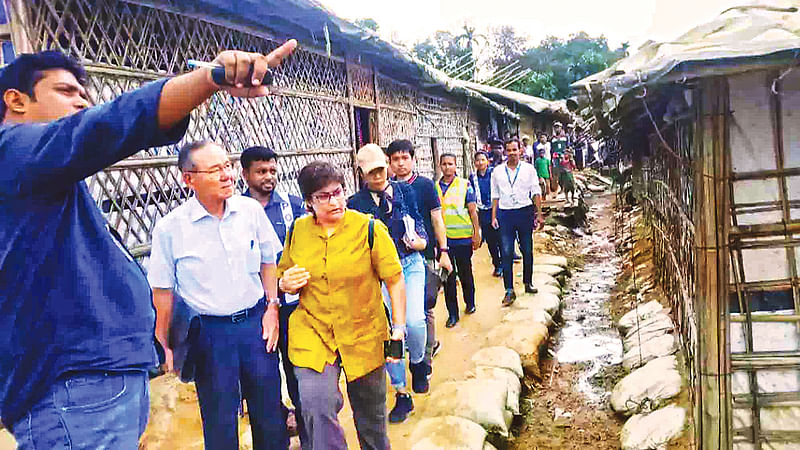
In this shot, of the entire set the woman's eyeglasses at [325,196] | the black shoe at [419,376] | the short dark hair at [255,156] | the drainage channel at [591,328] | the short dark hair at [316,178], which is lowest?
the drainage channel at [591,328]

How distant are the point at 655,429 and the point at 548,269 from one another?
5.01 metres

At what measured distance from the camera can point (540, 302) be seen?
23.0ft

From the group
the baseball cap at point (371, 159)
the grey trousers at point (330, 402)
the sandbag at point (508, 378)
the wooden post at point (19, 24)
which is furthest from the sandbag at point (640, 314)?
the wooden post at point (19, 24)

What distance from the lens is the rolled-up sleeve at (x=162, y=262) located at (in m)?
2.76

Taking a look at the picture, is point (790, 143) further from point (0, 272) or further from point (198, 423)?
point (198, 423)

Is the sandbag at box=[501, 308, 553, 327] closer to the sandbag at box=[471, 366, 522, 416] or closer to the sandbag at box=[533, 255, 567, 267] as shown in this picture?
the sandbag at box=[471, 366, 522, 416]

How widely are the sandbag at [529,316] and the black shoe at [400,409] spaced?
242 centimetres

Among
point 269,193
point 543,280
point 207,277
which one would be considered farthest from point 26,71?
point 543,280

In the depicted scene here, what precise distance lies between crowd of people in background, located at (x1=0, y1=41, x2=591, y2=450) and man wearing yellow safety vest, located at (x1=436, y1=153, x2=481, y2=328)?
0.08 feet

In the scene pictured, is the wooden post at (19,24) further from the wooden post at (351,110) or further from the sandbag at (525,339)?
the sandbag at (525,339)

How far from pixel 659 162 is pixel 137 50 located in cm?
596

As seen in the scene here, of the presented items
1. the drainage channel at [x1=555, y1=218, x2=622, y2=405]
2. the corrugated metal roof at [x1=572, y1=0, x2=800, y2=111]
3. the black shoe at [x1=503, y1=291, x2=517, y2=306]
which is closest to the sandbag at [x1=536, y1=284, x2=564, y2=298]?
the drainage channel at [x1=555, y1=218, x2=622, y2=405]

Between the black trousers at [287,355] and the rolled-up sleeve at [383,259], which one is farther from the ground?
the rolled-up sleeve at [383,259]

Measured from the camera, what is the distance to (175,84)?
1312 mm
